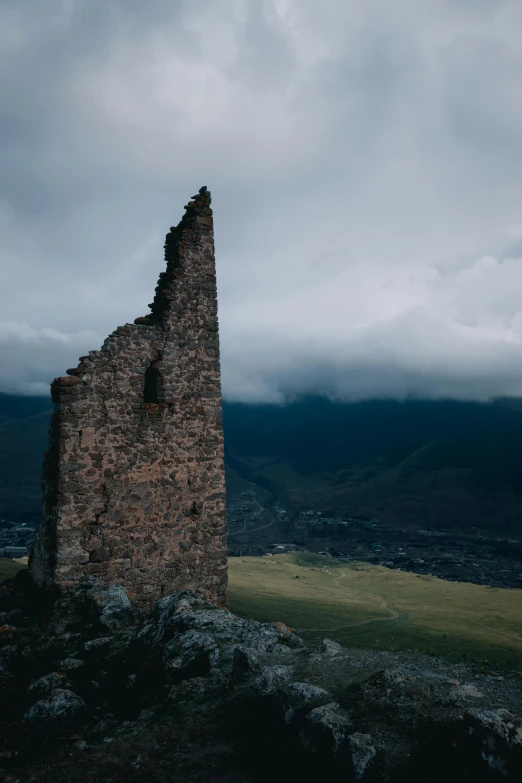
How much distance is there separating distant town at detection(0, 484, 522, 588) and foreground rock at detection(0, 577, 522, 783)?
62.8 m

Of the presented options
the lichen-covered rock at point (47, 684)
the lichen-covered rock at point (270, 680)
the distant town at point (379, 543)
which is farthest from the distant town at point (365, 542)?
the lichen-covered rock at point (270, 680)

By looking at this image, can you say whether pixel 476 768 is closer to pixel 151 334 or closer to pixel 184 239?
pixel 151 334

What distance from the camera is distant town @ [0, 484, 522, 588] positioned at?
8750cm

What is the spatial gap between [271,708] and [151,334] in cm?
→ 933

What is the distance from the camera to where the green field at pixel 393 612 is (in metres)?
19.0

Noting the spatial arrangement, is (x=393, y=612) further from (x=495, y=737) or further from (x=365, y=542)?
(x=365, y=542)

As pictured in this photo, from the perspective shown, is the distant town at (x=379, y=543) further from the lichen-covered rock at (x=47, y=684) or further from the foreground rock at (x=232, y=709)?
the lichen-covered rock at (x=47, y=684)

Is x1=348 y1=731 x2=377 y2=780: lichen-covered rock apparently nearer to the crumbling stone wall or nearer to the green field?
the green field

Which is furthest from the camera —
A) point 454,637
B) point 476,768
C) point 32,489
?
point 32,489

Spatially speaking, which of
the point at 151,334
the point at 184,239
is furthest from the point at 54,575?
the point at 184,239

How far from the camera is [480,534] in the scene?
5689 inches

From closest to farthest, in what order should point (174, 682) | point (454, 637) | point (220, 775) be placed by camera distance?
point (220, 775), point (174, 682), point (454, 637)

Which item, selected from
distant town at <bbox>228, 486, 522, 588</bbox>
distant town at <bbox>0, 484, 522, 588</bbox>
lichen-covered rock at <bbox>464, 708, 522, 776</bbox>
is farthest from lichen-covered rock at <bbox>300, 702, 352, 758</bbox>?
distant town at <bbox>228, 486, 522, 588</bbox>

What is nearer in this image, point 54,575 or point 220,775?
point 220,775
